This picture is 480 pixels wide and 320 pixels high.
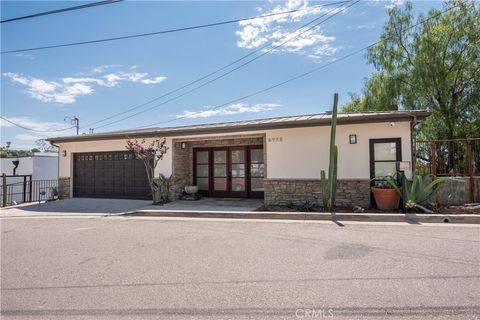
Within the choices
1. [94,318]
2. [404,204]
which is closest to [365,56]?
[404,204]

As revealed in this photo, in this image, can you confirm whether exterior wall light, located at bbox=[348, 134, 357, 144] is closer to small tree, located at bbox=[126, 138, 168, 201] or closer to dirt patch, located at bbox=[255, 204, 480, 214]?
dirt patch, located at bbox=[255, 204, 480, 214]

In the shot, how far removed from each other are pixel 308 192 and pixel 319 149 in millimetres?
1462

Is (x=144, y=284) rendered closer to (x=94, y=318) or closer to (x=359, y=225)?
(x=94, y=318)

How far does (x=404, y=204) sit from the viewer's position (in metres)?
8.43

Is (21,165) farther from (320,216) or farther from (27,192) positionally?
(320,216)

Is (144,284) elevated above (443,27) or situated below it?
below

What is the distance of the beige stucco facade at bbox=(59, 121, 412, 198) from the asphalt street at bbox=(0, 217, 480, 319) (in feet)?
10.2

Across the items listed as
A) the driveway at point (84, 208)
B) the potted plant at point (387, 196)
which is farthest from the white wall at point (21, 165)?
the potted plant at point (387, 196)

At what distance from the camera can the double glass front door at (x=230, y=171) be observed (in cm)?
1257

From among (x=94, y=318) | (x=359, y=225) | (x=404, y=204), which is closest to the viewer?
(x=94, y=318)

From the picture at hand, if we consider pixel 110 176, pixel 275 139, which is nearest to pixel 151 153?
pixel 110 176

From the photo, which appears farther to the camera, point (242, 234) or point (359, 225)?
point (359, 225)

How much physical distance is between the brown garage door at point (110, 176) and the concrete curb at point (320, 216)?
3.62 metres

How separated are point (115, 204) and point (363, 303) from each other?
1061 centimetres
